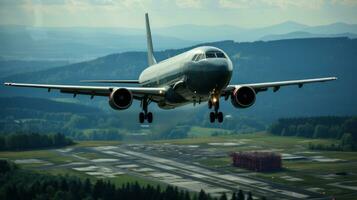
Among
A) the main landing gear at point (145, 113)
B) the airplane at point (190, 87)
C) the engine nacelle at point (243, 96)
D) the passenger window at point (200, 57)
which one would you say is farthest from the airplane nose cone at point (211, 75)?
the main landing gear at point (145, 113)

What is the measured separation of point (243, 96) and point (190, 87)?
7.34 metres

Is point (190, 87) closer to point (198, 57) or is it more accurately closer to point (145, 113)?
point (198, 57)

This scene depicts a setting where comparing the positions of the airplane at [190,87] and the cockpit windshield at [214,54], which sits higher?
the cockpit windshield at [214,54]

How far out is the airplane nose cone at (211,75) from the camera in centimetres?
7806

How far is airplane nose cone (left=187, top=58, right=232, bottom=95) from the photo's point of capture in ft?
256

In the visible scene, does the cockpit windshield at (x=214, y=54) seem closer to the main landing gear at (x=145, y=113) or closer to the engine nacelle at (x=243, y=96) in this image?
the engine nacelle at (x=243, y=96)

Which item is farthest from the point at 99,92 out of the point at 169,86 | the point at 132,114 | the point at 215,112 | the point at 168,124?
the point at 168,124

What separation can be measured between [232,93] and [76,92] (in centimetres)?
1923

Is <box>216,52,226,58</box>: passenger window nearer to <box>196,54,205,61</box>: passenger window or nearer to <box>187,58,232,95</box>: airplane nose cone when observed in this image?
<box>187,58,232,95</box>: airplane nose cone

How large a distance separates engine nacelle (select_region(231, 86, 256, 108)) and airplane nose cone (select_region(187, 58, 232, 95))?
19.4 feet

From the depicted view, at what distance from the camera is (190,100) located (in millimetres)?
86625

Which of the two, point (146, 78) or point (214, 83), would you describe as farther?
point (146, 78)

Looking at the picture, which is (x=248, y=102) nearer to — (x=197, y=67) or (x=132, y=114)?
(x=197, y=67)

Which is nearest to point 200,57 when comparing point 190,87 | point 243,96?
point 190,87
